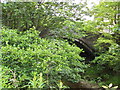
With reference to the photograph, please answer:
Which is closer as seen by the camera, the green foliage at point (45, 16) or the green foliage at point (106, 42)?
the green foliage at point (45, 16)

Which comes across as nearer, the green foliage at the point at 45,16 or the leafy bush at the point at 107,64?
the green foliage at the point at 45,16

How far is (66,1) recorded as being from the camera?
184 centimetres

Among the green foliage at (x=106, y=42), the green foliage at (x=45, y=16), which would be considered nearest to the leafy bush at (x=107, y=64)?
the green foliage at (x=106, y=42)

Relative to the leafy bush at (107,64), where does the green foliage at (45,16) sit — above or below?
above

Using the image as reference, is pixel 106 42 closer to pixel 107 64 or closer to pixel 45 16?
pixel 107 64

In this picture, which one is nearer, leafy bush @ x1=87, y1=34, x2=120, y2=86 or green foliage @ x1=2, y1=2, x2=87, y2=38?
green foliage @ x1=2, y1=2, x2=87, y2=38

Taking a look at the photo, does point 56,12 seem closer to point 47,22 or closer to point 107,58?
point 47,22

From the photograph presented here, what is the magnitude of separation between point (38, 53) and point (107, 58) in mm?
1550

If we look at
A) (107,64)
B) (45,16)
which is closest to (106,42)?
(107,64)

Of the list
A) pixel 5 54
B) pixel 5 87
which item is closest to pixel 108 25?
pixel 5 54

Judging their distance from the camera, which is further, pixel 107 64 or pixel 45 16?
pixel 107 64

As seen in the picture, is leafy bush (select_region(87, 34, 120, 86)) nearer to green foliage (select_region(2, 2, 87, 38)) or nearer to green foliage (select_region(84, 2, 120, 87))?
green foliage (select_region(84, 2, 120, 87))

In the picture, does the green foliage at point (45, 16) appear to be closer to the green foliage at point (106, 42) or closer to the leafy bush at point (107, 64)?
the green foliage at point (106, 42)

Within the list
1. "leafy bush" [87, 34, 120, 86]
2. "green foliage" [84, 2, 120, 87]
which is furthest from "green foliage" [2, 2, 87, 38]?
"leafy bush" [87, 34, 120, 86]
